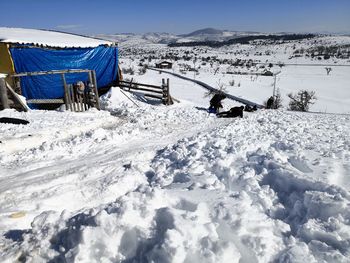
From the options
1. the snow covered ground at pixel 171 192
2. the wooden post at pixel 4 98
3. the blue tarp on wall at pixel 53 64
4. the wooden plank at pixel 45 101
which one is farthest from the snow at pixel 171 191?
the blue tarp on wall at pixel 53 64

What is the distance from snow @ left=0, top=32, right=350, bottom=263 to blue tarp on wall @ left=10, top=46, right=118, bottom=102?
331 centimetres

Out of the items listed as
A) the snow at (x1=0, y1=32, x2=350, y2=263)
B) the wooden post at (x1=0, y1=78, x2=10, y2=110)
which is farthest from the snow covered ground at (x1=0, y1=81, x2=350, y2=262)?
the wooden post at (x1=0, y1=78, x2=10, y2=110)

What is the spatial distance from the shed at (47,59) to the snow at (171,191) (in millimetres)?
3358

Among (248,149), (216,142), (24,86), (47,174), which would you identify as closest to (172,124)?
(216,142)

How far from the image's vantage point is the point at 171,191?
5.35 meters

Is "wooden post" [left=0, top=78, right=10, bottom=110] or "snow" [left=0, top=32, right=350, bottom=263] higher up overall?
"wooden post" [left=0, top=78, right=10, bottom=110]

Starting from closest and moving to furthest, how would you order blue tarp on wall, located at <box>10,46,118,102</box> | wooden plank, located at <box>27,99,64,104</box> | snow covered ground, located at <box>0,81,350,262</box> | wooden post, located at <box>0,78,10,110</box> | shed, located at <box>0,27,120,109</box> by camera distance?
snow covered ground, located at <box>0,81,350,262</box> → wooden post, located at <box>0,78,10,110</box> → wooden plank, located at <box>27,99,64,104</box> → shed, located at <box>0,27,120,109</box> → blue tarp on wall, located at <box>10,46,118,102</box>

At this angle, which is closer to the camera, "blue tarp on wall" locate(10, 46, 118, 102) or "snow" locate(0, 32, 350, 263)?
"snow" locate(0, 32, 350, 263)

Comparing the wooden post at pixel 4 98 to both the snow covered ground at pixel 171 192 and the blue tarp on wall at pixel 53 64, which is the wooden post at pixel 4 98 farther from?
the blue tarp on wall at pixel 53 64

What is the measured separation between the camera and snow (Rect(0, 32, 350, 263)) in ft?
12.1

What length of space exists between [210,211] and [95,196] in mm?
2545

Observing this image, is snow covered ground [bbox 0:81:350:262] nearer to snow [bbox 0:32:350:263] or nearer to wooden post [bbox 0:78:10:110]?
snow [bbox 0:32:350:263]

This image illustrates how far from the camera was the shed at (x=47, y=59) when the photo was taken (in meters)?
13.3

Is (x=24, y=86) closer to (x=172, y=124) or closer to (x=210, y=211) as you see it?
(x=172, y=124)
